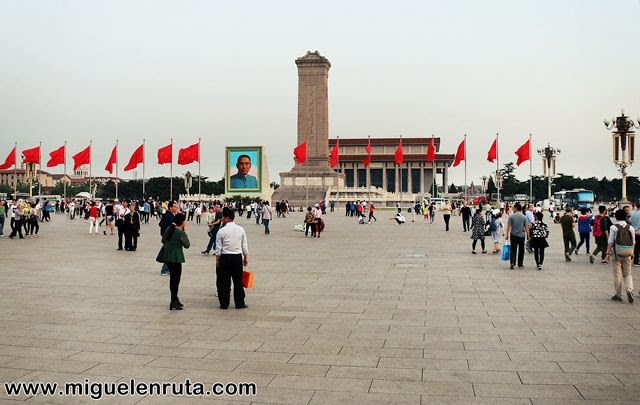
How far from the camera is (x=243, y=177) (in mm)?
71562

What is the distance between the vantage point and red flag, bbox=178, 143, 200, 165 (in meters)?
52.1

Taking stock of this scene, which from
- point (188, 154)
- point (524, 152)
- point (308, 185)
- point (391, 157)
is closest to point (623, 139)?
point (524, 152)

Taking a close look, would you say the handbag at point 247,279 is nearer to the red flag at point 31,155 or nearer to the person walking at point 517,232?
the person walking at point 517,232

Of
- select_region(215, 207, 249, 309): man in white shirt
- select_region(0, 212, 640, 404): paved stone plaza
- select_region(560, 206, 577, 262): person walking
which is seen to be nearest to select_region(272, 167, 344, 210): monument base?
select_region(560, 206, 577, 262): person walking

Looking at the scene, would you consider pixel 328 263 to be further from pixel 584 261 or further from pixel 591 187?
pixel 591 187

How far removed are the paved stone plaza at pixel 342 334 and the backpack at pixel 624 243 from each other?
2.56 feet

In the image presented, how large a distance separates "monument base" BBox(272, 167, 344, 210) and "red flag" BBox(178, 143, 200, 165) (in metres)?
29.1

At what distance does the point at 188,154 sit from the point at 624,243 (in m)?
45.5

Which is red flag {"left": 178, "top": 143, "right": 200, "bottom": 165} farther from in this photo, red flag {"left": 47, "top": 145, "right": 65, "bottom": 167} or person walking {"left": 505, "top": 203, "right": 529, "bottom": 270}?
person walking {"left": 505, "top": 203, "right": 529, "bottom": 270}

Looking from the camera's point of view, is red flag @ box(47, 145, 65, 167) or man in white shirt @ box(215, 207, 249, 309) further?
red flag @ box(47, 145, 65, 167)

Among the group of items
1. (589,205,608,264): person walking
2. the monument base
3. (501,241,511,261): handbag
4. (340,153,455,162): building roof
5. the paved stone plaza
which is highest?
(340,153,455,162): building roof

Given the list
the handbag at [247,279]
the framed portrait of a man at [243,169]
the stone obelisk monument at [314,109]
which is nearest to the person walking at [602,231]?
the handbag at [247,279]

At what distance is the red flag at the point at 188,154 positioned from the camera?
171 feet

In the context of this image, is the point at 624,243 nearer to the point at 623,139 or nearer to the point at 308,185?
the point at 623,139
